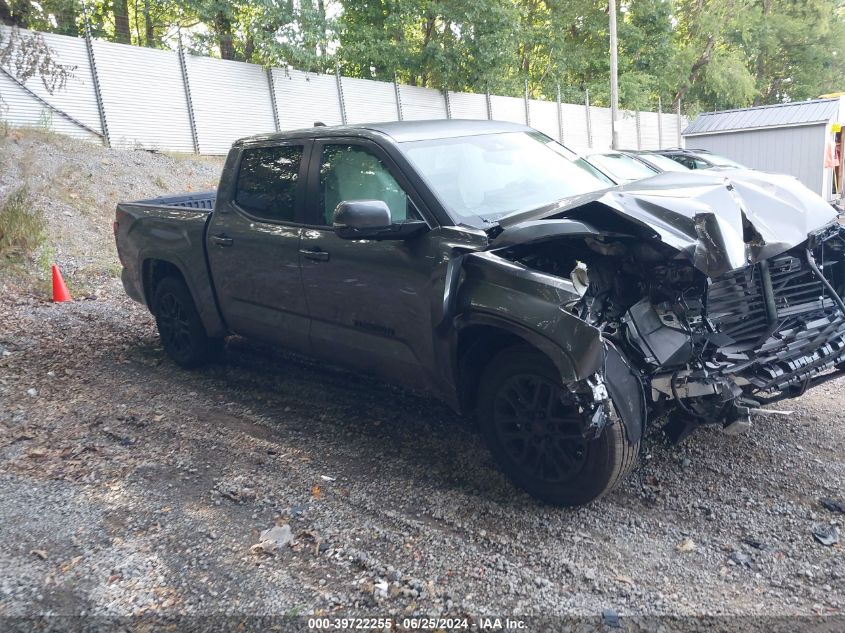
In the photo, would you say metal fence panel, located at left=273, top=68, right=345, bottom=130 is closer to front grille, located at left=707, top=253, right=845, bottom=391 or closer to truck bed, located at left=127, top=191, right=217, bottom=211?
truck bed, located at left=127, top=191, right=217, bottom=211

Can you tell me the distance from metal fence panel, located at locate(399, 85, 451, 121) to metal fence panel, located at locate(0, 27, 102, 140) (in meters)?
10.8

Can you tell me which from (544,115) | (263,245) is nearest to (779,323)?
(263,245)

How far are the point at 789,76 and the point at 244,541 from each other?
44.9m

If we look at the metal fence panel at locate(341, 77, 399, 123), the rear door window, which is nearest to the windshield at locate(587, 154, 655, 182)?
the rear door window

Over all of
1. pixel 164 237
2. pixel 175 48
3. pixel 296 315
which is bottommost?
pixel 296 315

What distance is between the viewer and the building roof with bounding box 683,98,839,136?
17906 mm

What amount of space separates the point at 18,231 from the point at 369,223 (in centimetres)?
790

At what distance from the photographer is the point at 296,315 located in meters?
4.90

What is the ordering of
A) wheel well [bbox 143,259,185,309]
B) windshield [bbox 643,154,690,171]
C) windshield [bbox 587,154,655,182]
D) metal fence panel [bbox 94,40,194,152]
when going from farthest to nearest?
metal fence panel [bbox 94,40,194,152] < windshield [bbox 643,154,690,171] < windshield [bbox 587,154,655,182] < wheel well [bbox 143,259,185,309]

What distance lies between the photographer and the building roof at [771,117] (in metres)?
17.9

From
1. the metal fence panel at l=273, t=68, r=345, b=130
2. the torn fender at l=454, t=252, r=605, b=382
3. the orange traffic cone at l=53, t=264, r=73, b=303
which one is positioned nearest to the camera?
the torn fender at l=454, t=252, r=605, b=382

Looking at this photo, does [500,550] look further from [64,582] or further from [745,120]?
[745,120]

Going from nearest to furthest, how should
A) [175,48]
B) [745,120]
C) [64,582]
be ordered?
[64,582]
[175,48]
[745,120]

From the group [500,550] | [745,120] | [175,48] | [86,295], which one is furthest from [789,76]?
[500,550]
